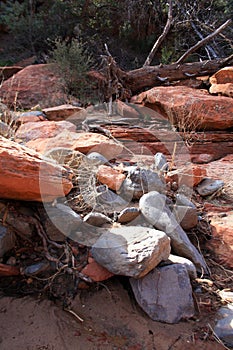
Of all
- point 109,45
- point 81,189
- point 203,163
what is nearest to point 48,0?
point 109,45

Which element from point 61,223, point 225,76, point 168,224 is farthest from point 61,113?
point 225,76

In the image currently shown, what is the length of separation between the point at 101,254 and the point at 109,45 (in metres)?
6.97

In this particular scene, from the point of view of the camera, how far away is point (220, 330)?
185cm

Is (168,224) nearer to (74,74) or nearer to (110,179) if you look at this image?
(110,179)

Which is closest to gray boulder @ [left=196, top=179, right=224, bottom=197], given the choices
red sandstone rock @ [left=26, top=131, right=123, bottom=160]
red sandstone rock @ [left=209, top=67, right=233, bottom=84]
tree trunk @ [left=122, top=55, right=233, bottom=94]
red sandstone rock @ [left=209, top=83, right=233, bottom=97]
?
red sandstone rock @ [left=26, top=131, right=123, bottom=160]

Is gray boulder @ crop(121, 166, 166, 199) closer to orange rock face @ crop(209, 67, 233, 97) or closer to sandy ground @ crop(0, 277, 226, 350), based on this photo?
sandy ground @ crop(0, 277, 226, 350)

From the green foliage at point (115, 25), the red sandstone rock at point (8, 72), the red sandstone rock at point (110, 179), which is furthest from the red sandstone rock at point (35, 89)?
the red sandstone rock at point (110, 179)

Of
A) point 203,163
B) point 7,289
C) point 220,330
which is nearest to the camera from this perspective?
point 220,330

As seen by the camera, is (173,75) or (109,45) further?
(109,45)

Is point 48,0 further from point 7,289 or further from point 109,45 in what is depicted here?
point 7,289

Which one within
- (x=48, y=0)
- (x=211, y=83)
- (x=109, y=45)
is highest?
(x=48, y=0)

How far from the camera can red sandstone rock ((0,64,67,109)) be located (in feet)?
17.6

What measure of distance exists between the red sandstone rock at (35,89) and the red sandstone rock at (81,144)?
234cm

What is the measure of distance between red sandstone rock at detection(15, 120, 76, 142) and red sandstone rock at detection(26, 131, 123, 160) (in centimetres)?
22
